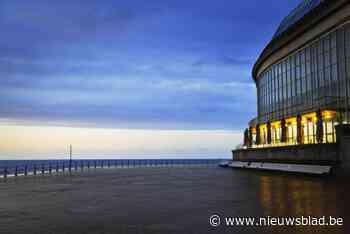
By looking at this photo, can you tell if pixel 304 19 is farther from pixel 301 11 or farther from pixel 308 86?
pixel 301 11

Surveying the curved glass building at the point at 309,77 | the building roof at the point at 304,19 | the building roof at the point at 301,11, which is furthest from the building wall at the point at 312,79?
the building roof at the point at 301,11

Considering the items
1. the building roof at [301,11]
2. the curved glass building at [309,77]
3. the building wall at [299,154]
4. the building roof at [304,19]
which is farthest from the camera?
the building roof at [301,11]

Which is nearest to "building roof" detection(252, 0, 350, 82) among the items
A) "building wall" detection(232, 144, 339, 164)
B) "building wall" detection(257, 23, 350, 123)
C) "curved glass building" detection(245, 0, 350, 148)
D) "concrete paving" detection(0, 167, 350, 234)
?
"curved glass building" detection(245, 0, 350, 148)

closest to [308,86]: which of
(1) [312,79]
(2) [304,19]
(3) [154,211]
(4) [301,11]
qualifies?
(1) [312,79]

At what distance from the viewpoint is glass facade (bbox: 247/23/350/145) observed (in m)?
39.5

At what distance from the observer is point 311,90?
47.6 meters

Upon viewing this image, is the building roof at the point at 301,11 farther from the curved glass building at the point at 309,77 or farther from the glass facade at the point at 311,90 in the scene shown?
the glass facade at the point at 311,90

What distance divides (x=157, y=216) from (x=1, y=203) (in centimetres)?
928

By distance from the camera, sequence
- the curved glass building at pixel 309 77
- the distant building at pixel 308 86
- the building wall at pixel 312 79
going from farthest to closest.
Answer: the building wall at pixel 312 79 → the curved glass building at pixel 309 77 → the distant building at pixel 308 86

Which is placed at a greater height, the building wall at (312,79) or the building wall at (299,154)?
the building wall at (312,79)

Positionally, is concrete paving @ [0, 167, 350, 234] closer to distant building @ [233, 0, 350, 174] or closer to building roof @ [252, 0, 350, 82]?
distant building @ [233, 0, 350, 174]

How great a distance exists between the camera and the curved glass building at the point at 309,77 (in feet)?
130

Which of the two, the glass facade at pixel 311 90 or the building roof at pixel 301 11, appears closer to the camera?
the glass facade at pixel 311 90

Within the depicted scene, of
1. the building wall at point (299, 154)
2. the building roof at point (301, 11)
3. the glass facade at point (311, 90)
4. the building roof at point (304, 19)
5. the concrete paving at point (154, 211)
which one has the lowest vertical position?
the concrete paving at point (154, 211)
